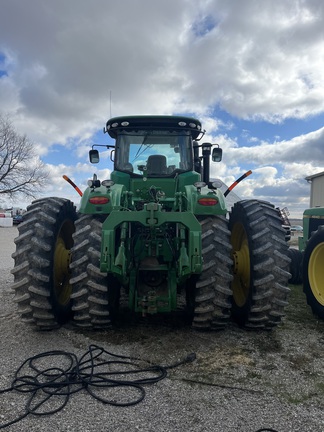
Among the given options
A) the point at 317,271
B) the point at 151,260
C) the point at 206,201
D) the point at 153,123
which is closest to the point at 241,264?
the point at 206,201

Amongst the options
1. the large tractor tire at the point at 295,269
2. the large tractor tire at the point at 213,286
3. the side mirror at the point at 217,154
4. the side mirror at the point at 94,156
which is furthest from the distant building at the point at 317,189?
the large tractor tire at the point at 213,286

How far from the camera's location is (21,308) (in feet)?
13.9

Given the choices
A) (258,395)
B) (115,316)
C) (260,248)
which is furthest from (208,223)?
(258,395)

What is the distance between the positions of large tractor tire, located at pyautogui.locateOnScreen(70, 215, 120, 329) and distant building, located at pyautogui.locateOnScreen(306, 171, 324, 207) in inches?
1143

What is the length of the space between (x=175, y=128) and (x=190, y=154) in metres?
0.43

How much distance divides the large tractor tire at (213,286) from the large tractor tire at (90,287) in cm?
100

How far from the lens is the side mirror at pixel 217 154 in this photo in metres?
6.24

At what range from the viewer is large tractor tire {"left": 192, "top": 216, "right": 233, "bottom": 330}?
4180 mm

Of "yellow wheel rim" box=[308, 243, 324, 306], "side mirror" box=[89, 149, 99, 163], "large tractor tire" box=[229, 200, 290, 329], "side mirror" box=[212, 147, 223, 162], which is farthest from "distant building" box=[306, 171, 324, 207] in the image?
"large tractor tire" box=[229, 200, 290, 329]

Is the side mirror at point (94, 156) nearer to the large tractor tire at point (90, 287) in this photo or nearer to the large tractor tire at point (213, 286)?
the large tractor tire at point (90, 287)

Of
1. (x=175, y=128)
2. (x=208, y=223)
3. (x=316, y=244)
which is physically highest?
(x=175, y=128)

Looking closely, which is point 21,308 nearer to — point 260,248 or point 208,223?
point 208,223

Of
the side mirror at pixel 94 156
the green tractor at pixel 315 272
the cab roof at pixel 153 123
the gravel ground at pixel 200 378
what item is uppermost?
the cab roof at pixel 153 123

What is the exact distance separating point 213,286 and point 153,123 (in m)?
2.55
